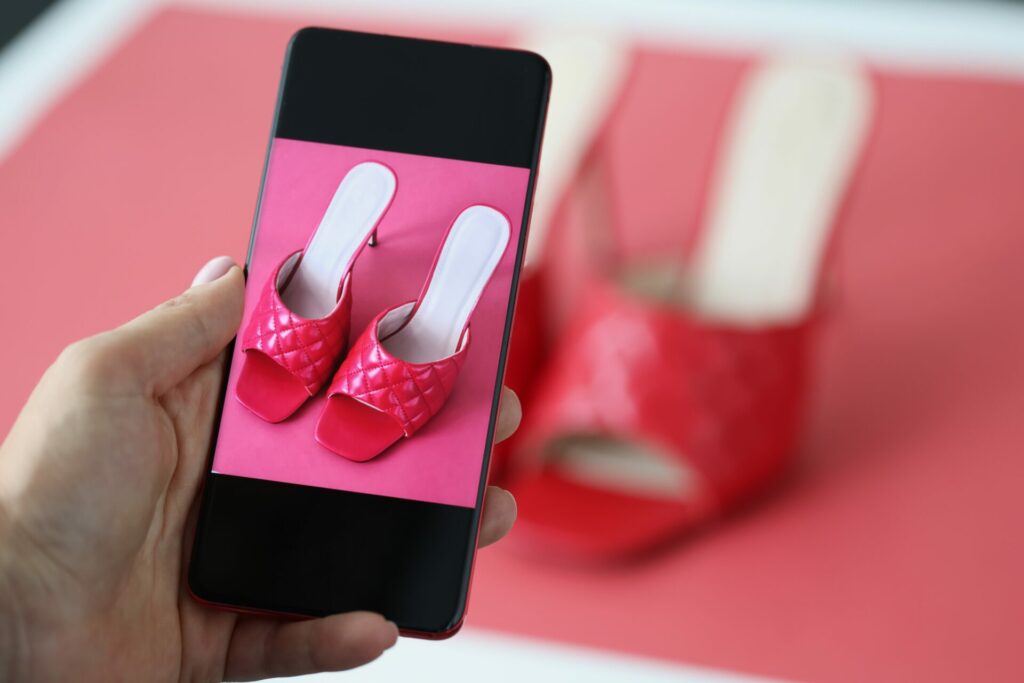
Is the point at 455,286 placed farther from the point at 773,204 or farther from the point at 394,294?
the point at 773,204

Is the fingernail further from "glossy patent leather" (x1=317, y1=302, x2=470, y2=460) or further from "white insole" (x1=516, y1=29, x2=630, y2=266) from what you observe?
"white insole" (x1=516, y1=29, x2=630, y2=266)

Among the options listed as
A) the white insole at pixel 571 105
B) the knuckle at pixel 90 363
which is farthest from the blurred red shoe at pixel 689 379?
the knuckle at pixel 90 363

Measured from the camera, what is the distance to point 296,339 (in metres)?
0.64

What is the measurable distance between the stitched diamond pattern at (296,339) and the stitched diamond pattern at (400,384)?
0.02m

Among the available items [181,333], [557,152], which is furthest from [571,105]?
[181,333]

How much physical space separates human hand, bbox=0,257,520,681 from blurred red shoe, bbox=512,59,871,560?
42 cm

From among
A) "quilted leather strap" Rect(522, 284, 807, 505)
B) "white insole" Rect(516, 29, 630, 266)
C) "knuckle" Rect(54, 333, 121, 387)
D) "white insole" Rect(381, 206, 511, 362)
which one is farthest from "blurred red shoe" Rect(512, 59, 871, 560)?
"knuckle" Rect(54, 333, 121, 387)

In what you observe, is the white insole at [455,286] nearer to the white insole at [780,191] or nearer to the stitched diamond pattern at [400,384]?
the stitched diamond pattern at [400,384]

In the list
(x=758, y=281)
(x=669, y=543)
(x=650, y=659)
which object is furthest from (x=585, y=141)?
(x=650, y=659)

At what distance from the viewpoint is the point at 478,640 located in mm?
991

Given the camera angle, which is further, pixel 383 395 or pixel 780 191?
pixel 780 191

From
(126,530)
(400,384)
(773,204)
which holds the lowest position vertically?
(126,530)

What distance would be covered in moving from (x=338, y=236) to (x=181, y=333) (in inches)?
4.6

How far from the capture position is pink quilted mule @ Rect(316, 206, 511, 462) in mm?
625
